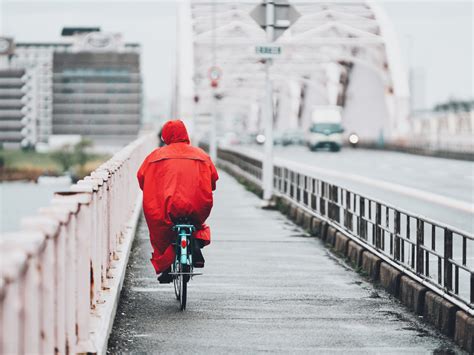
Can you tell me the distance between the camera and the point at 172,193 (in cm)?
921

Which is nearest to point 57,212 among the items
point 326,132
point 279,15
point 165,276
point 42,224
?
point 42,224

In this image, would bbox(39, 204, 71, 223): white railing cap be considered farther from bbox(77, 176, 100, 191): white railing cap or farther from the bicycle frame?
the bicycle frame

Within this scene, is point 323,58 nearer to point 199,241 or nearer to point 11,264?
point 199,241

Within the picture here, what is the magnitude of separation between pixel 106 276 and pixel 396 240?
9.50ft

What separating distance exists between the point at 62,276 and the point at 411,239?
536cm

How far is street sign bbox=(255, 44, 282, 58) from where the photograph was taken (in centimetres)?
2114

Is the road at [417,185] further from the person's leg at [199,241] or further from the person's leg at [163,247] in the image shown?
the person's leg at [163,247]

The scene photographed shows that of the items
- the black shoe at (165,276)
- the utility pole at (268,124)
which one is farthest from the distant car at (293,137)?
the black shoe at (165,276)

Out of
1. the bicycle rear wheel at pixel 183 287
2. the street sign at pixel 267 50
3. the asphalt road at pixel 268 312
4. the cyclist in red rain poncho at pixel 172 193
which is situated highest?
the street sign at pixel 267 50

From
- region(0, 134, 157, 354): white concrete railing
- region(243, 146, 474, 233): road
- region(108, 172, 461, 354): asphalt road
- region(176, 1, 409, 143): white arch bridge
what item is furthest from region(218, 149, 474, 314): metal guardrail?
region(176, 1, 409, 143): white arch bridge

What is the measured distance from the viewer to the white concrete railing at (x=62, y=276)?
381cm

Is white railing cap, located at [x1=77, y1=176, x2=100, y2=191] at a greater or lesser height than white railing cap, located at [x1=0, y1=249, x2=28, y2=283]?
lesser

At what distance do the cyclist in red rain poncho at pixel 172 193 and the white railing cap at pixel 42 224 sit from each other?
13.3 feet

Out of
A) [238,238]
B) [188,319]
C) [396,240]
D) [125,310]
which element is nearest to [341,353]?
[188,319]
